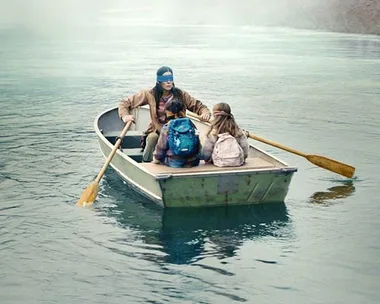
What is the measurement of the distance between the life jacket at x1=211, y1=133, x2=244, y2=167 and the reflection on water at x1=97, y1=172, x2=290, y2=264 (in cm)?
64

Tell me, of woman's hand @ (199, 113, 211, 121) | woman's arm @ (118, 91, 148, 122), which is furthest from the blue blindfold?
woman's hand @ (199, 113, 211, 121)

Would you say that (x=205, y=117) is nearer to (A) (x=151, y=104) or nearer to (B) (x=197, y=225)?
(A) (x=151, y=104)

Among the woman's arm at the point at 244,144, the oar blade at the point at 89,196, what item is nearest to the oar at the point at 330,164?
the woman's arm at the point at 244,144

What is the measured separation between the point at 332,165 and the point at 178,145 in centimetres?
330

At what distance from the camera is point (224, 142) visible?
12414mm

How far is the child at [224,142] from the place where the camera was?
40.4ft

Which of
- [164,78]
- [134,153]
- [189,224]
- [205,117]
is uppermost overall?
[164,78]

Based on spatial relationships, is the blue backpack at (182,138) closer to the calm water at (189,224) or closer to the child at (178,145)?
the child at (178,145)

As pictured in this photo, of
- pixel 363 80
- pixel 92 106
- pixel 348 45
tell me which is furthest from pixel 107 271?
pixel 348 45

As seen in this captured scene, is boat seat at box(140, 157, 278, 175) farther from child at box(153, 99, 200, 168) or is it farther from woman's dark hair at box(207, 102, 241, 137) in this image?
woman's dark hair at box(207, 102, 241, 137)

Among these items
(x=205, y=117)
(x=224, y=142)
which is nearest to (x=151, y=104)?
(x=205, y=117)

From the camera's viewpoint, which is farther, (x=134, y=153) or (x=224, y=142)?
(x=134, y=153)

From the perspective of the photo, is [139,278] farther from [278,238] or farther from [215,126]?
[215,126]

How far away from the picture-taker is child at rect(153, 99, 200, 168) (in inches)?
486
